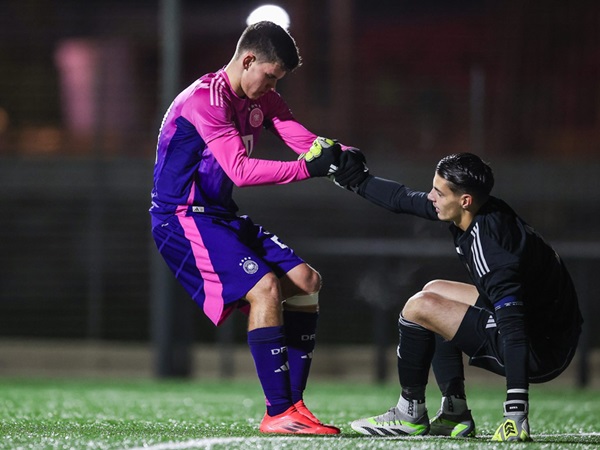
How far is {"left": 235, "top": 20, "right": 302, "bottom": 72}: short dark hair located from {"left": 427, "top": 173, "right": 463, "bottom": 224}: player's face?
0.78 m

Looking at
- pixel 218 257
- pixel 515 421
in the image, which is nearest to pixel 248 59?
pixel 218 257

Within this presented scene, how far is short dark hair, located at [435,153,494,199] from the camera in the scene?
4.68 m

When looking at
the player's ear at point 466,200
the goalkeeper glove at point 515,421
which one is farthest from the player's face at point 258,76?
the goalkeeper glove at point 515,421

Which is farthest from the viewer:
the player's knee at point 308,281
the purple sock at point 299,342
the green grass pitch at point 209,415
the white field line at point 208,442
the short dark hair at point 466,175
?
the purple sock at point 299,342

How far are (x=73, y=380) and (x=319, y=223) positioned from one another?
425 centimetres

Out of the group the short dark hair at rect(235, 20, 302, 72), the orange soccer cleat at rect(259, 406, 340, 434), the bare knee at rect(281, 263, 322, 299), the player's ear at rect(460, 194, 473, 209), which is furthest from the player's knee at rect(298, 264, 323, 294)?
the short dark hair at rect(235, 20, 302, 72)

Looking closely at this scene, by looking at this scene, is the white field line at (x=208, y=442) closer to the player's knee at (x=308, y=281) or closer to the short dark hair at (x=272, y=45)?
the player's knee at (x=308, y=281)

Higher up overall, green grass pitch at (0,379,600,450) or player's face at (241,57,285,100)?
player's face at (241,57,285,100)

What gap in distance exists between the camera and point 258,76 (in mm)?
4945

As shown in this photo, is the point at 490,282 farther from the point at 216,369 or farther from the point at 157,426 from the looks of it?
the point at 216,369

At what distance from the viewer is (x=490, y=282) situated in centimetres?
455

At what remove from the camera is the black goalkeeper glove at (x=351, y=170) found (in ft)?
16.1

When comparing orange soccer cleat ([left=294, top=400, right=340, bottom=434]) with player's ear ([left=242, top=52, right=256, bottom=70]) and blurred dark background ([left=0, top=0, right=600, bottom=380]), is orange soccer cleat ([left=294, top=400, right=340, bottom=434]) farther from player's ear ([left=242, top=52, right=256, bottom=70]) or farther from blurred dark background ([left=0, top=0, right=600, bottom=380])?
blurred dark background ([left=0, top=0, right=600, bottom=380])

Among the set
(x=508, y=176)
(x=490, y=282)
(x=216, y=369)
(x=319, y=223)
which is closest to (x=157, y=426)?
(x=490, y=282)
